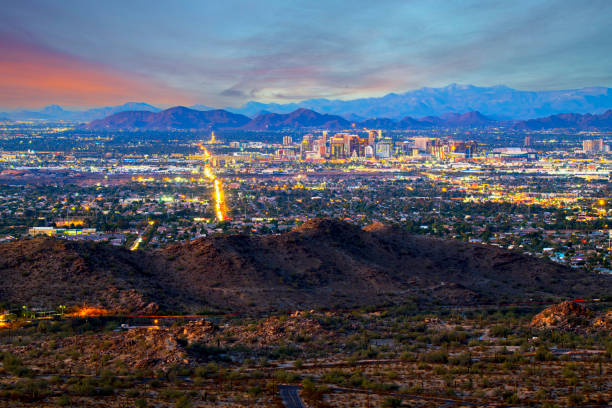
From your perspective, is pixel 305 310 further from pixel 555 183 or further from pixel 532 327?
pixel 555 183

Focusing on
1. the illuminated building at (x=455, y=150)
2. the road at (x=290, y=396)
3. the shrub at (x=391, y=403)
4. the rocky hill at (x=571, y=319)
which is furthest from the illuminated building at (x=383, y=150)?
the shrub at (x=391, y=403)

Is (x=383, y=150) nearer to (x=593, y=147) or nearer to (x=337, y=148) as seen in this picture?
(x=337, y=148)

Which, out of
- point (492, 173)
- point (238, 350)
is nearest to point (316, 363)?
point (238, 350)

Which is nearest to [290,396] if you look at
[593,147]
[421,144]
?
[421,144]

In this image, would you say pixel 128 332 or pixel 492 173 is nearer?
pixel 128 332

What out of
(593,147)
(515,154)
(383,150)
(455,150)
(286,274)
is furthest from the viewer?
(383,150)

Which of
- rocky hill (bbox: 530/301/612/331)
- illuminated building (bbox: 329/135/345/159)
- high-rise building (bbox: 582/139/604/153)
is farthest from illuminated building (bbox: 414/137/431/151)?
rocky hill (bbox: 530/301/612/331)

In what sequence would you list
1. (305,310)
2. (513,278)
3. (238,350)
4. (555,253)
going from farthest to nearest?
(555,253)
(513,278)
(305,310)
(238,350)
